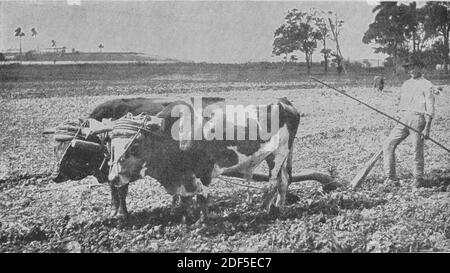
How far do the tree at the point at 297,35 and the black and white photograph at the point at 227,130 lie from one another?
16mm

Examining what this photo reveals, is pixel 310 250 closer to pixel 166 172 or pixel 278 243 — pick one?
pixel 278 243

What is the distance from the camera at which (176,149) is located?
469 centimetres

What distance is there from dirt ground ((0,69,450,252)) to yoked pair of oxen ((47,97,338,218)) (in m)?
0.24

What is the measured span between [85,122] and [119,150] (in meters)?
0.56

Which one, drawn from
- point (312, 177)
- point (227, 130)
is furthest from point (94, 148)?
point (312, 177)

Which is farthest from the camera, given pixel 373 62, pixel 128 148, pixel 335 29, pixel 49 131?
pixel 373 62

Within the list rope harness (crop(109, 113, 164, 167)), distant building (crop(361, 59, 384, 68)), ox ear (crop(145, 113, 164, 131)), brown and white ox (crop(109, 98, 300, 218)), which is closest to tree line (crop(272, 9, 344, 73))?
distant building (crop(361, 59, 384, 68))

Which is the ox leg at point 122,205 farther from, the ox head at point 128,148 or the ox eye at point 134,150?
the ox eye at point 134,150

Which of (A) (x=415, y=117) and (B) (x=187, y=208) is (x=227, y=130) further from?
(A) (x=415, y=117)

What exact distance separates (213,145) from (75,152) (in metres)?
1.34

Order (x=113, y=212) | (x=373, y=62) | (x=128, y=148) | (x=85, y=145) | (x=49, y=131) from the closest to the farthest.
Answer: (x=128, y=148), (x=85, y=145), (x=113, y=212), (x=49, y=131), (x=373, y=62)

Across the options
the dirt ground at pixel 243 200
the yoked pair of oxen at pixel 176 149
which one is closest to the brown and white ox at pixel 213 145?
the yoked pair of oxen at pixel 176 149

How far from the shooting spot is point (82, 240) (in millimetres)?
4664

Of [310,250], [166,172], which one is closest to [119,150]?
[166,172]
